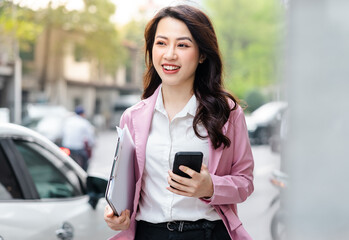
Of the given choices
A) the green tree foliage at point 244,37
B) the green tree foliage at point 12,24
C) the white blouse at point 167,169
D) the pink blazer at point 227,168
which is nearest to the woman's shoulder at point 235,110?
the pink blazer at point 227,168

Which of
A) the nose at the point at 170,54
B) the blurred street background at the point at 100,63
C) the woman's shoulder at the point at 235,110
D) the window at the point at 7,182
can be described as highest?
the nose at the point at 170,54

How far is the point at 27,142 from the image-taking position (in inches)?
119

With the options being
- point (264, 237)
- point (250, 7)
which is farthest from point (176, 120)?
point (250, 7)

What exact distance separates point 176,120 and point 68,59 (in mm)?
36463

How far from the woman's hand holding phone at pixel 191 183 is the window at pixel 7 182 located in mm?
1220

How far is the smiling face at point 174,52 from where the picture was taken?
6.76 ft

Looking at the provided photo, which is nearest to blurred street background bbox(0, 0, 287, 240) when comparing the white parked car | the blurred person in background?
the white parked car

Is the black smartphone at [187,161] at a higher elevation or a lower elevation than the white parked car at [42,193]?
higher

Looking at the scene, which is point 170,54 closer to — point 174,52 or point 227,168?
point 174,52

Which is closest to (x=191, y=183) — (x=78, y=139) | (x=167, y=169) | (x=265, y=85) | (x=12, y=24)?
(x=167, y=169)

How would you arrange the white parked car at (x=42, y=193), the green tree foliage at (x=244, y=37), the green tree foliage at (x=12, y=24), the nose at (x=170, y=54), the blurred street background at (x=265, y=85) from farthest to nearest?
the green tree foliage at (x=244, y=37)
the green tree foliage at (x=12, y=24)
the white parked car at (x=42, y=193)
the nose at (x=170, y=54)
the blurred street background at (x=265, y=85)

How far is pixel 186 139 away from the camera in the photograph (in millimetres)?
2045

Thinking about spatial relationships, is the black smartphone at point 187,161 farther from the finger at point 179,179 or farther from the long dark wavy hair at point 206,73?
the long dark wavy hair at point 206,73

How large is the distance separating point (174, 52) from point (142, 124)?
0.93ft
